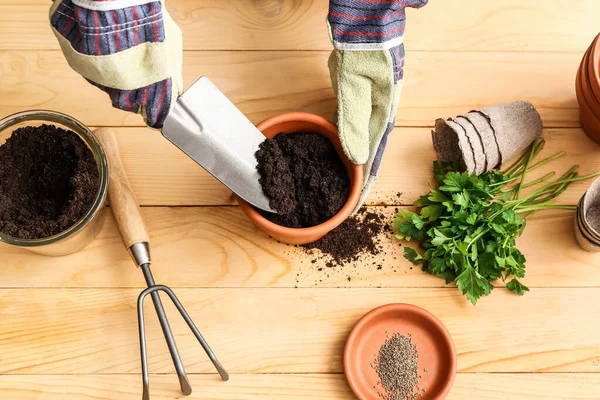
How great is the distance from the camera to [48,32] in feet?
3.70

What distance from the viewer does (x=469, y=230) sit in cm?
101

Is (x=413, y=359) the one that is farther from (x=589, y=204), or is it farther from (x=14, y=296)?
(x=14, y=296)

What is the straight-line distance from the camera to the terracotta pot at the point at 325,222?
0.93m

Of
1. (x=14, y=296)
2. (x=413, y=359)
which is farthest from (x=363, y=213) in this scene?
(x=14, y=296)

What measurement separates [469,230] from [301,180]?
0.31 m

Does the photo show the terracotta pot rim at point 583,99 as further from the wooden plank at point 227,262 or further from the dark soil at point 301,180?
the dark soil at point 301,180

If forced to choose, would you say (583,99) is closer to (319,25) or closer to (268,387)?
(319,25)

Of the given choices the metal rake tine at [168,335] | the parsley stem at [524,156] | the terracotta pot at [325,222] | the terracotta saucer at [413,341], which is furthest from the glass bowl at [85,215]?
the parsley stem at [524,156]

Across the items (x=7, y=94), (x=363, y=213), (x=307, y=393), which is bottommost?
(x=307, y=393)

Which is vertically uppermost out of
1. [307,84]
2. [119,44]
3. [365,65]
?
[119,44]

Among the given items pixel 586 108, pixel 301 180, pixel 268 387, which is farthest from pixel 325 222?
pixel 586 108

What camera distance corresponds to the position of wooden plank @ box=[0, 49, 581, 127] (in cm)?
111

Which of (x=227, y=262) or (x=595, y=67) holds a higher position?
(x=595, y=67)

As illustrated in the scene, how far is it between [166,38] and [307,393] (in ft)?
2.10
